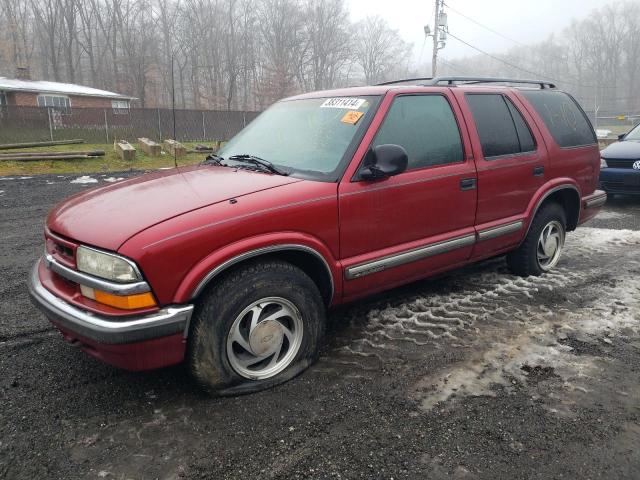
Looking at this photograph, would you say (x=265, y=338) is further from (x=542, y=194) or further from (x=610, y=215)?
(x=610, y=215)

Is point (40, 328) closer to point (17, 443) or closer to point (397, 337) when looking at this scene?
point (17, 443)

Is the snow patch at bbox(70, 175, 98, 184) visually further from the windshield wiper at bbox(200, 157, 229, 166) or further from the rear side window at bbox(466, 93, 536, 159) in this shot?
the rear side window at bbox(466, 93, 536, 159)

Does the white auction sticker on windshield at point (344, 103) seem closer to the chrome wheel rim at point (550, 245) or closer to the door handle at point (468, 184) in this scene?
the door handle at point (468, 184)

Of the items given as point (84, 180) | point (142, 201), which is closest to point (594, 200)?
point (142, 201)

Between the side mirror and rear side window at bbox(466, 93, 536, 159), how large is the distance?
1234 millimetres

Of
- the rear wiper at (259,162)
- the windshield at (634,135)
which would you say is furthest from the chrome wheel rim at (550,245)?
the windshield at (634,135)

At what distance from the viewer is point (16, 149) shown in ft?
55.8

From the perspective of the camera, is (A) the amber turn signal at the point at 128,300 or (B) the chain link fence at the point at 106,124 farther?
(B) the chain link fence at the point at 106,124

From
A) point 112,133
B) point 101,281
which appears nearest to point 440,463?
point 101,281

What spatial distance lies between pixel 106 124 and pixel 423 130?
21586 millimetres

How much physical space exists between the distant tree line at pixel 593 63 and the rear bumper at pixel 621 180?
66.9 meters

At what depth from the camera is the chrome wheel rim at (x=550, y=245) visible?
4.81 metres

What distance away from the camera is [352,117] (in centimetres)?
340

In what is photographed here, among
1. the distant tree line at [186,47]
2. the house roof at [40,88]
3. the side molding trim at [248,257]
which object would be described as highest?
the distant tree line at [186,47]
